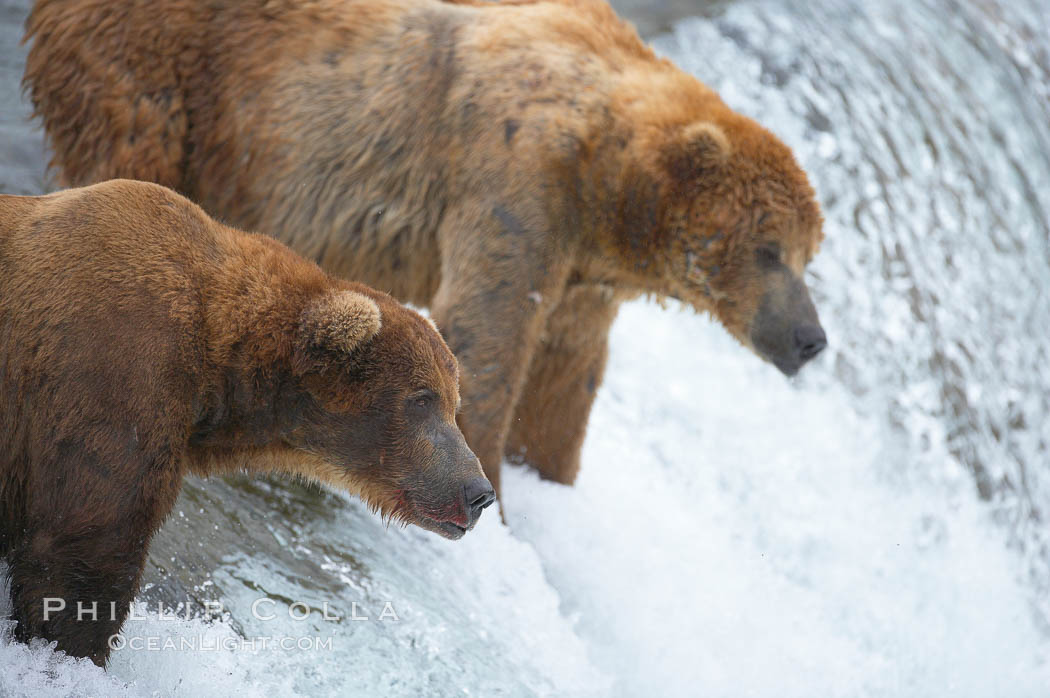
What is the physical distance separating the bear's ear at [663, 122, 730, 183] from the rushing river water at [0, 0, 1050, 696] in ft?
6.98

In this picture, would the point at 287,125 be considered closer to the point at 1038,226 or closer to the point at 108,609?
Result: the point at 108,609

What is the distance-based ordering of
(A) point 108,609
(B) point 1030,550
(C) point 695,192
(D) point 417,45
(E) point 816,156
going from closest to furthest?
(A) point 108,609 < (C) point 695,192 < (D) point 417,45 < (B) point 1030,550 < (E) point 816,156

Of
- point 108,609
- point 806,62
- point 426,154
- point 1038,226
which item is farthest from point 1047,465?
point 108,609

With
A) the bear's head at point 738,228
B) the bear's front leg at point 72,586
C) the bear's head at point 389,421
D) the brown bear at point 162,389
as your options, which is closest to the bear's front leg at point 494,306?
the bear's head at point 738,228

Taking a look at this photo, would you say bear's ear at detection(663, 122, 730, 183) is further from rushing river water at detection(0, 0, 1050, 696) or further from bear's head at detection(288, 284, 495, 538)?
bear's head at detection(288, 284, 495, 538)

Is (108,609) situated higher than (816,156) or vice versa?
(108,609)

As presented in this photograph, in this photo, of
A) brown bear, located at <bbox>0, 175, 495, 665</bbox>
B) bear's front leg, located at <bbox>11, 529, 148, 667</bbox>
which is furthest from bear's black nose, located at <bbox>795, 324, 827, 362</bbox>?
bear's front leg, located at <bbox>11, 529, 148, 667</bbox>

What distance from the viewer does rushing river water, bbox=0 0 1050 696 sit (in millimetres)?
5520

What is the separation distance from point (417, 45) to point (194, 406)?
3.43 meters

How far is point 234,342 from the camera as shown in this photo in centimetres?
432

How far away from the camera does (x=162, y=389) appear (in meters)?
4.09

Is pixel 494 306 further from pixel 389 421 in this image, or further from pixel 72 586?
pixel 72 586

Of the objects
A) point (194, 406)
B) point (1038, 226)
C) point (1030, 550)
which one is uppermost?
point (194, 406)

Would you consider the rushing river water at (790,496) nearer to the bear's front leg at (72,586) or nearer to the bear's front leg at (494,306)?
the bear's front leg at (72,586)
